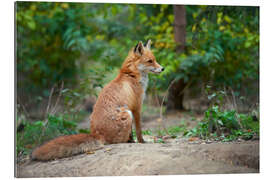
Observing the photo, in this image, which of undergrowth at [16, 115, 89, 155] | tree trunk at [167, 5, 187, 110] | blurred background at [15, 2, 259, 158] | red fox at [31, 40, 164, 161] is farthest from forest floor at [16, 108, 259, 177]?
tree trunk at [167, 5, 187, 110]

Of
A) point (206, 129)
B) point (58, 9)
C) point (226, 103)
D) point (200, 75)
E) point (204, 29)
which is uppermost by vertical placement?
point (58, 9)

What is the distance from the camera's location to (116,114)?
16.0ft

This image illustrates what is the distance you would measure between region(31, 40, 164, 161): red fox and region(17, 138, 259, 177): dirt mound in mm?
181

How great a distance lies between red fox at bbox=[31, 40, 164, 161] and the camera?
174 inches

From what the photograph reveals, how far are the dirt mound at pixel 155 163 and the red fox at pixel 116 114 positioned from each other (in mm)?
181

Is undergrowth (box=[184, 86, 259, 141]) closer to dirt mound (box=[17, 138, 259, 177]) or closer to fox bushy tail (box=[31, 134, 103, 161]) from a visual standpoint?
dirt mound (box=[17, 138, 259, 177])

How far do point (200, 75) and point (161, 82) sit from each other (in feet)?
3.88

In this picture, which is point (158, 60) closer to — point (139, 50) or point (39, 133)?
point (139, 50)

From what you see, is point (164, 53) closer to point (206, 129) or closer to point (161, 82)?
point (161, 82)

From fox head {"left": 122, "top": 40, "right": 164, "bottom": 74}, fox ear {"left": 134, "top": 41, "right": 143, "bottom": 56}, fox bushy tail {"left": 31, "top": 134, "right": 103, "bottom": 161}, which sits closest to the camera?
fox bushy tail {"left": 31, "top": 134, "right": 103, "bottom": 161}

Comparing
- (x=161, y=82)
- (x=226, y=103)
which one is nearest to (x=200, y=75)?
(x=161, y=82)

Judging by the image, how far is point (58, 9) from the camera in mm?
10766

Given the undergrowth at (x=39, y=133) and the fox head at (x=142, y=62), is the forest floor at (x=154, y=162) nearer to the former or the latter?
the undergrowth at (x=39, y=133)

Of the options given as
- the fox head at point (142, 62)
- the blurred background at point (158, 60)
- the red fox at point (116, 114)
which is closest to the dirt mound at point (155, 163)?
the red fox at point (116, 114)
